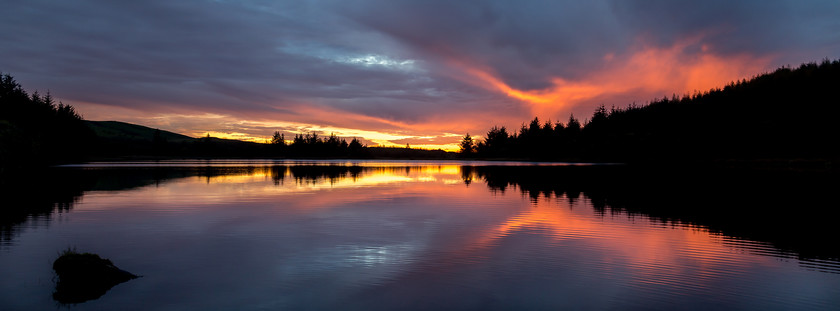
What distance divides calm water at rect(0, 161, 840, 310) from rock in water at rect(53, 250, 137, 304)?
1.32 feet

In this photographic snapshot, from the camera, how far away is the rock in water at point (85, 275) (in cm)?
1120

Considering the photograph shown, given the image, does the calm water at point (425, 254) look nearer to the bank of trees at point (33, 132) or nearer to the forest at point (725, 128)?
the bank of trees at point (33, 132)

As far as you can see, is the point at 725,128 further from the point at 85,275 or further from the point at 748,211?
the point at 85,275

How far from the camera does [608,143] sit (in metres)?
192

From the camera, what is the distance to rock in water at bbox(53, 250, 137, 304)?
11.2 metres

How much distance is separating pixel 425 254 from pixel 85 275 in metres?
9.84

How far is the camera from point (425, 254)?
50.9ft

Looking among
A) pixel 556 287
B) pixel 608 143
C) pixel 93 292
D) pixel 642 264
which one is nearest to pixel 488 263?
pixel 556 287

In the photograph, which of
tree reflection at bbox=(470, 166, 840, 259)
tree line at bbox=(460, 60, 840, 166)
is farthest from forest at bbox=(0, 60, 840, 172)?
tree reflection at bbox=(470, 166, 840, 259)

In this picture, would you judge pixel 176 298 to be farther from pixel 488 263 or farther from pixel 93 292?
pixel 488 263

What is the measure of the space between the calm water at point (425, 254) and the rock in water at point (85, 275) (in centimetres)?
40

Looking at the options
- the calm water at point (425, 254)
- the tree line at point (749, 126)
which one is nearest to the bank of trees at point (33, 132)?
the calm water at point (425, 254)

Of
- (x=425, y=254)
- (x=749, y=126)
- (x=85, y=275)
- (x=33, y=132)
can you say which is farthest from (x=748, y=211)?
(x=749, y=126)

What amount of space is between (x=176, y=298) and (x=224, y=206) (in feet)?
61.6
